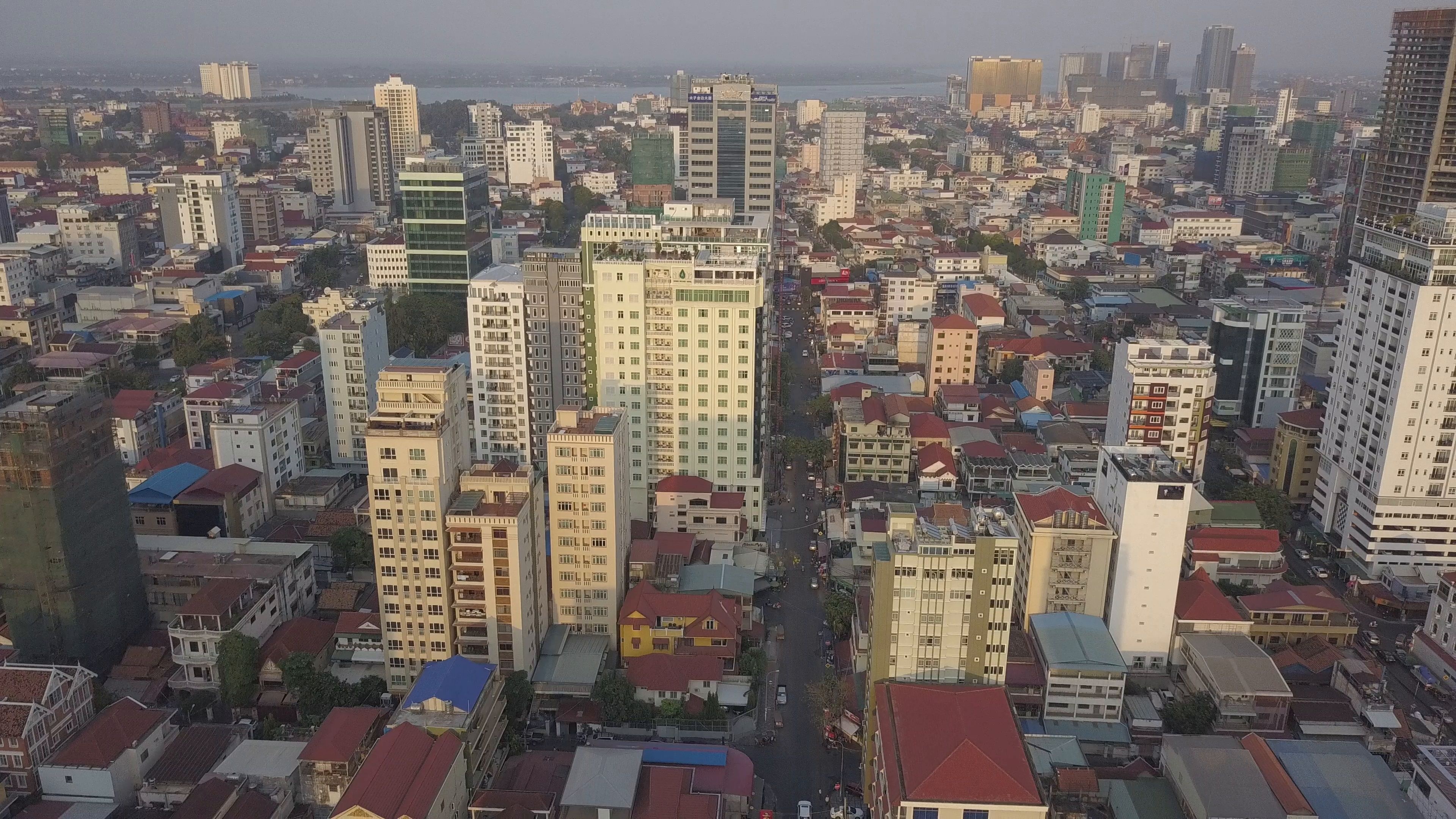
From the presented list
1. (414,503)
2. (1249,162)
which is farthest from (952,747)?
(1249,162)

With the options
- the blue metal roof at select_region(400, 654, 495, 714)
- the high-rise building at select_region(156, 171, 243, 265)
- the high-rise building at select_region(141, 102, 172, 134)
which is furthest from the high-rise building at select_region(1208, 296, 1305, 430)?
the high-rise building at select_region(141, 102, 172, 134)

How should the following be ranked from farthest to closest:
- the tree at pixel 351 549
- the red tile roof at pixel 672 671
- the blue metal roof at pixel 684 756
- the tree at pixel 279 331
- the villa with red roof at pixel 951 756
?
1. the tree at pixel 279 331
2. the tree at pixel 351 549
3. the red tile roof at pixel 672 671
4. the blue metal roof at pixel 684 756
5. the villa with red roof at pixel 951 756

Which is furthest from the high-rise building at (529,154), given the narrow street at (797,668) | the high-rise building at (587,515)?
the high-rise building at (587,515)

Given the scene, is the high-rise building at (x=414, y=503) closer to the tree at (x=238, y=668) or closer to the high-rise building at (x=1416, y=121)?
the tree at (x=238, y=668)

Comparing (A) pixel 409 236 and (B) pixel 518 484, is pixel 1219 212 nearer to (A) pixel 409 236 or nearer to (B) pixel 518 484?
(A) pixel 409 236

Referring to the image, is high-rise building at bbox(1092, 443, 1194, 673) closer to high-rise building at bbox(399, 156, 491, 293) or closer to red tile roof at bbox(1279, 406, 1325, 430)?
red tile roof at bbox(1279, 406, 1325, 430)

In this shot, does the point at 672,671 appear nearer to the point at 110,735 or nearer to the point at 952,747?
the point at 952,747
